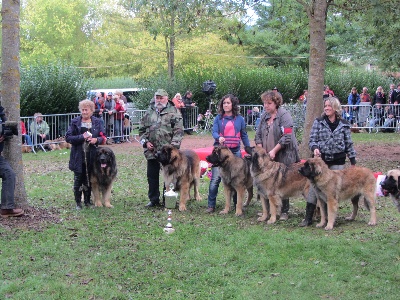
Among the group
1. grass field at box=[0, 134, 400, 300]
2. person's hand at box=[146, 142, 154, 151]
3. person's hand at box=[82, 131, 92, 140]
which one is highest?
person's hand at box=[82, 131, 92, 140]

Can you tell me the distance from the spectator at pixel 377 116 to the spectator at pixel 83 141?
61.8 feet

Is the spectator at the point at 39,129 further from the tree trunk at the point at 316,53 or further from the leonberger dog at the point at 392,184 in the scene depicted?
the leonberger dog at the point at 392,184

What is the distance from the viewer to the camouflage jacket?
31.4ft

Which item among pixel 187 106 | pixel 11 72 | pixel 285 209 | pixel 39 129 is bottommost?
pixel 285 209

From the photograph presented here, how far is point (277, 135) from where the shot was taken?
28.7ft

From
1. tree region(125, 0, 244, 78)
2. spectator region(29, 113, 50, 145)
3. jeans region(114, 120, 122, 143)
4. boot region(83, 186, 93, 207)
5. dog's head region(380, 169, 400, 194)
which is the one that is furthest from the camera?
jeans region(114, 120, 122, 143)

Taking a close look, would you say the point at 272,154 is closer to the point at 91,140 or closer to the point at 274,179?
the point at 274,179

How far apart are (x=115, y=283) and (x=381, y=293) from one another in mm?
2812

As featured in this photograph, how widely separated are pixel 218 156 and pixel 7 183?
3311 millimetres

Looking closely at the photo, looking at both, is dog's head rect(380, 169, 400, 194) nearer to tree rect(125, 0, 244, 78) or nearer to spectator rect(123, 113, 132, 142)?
tree rect(125, 0, 244, 78)

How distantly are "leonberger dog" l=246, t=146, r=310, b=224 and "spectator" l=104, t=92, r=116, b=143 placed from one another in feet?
45.8

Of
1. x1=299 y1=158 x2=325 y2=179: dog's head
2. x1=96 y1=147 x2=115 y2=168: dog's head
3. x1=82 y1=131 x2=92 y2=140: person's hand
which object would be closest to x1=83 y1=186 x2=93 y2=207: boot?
x1=96 y1=147 x2=115 y2=168: dog's head

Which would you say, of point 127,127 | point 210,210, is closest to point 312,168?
point 210,210

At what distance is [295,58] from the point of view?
4381 cm
